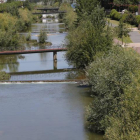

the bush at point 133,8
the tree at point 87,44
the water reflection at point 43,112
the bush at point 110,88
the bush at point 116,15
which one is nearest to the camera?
the bush at point 110,88

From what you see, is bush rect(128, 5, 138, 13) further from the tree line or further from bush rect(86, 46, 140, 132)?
bush rect(86, 46, 140, 132)

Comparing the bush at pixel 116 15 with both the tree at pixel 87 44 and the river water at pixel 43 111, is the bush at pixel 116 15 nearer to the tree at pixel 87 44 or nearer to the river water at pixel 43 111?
the tree at pixel 87 44

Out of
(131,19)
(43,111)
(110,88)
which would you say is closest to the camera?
(110,88)

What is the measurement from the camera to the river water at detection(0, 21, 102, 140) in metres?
22.8

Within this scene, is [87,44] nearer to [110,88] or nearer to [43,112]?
[43,112]

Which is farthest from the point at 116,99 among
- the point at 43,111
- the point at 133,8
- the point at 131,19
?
the point at 133,8

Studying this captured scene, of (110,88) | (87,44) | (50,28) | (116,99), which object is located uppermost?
(110,88)

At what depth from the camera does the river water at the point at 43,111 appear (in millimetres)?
22844

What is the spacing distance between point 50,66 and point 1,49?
25.4 ft

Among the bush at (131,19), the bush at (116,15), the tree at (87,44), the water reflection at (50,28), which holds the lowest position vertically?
the water reflection at (50,28)

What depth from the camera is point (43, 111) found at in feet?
88.3

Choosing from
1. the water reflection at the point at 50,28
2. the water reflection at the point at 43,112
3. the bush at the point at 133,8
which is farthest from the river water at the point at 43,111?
the bush at the point at 133,8

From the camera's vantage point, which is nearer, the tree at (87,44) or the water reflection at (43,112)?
the water reflection at (43,112)

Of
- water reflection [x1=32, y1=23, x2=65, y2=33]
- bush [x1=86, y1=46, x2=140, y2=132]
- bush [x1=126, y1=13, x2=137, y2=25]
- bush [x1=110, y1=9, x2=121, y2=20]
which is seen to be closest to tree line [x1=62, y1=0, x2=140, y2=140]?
bush [x1=86, y1=46, x2=140, y2=132]
